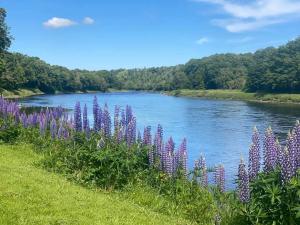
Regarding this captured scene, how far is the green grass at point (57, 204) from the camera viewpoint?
1076 cm

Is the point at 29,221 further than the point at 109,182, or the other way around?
the point at 109,182

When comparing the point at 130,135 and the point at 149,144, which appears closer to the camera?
the point at 149,144

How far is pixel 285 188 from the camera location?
956 cm

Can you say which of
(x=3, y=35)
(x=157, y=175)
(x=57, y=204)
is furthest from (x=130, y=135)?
(x=3, y=35)

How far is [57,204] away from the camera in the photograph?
39.2ft

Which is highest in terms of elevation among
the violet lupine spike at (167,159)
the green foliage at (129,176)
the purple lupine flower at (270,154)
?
the purple lupine flower at (270,154)

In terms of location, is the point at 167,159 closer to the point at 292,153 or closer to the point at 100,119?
the point at 100,119

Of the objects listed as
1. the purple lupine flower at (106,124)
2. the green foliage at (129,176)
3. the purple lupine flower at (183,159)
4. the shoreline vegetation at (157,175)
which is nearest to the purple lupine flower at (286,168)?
the shoreline vegetation at (157,175)

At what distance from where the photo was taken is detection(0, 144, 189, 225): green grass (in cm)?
1076

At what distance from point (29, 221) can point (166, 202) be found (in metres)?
4.74

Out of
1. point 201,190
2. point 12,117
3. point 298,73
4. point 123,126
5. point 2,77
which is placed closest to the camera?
point 201,190

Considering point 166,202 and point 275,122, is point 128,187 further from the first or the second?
point 275,122

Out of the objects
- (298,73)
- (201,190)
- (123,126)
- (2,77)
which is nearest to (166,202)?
(201,190)

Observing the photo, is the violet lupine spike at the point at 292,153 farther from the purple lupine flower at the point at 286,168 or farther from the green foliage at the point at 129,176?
the green foliage at the point at 129,176
